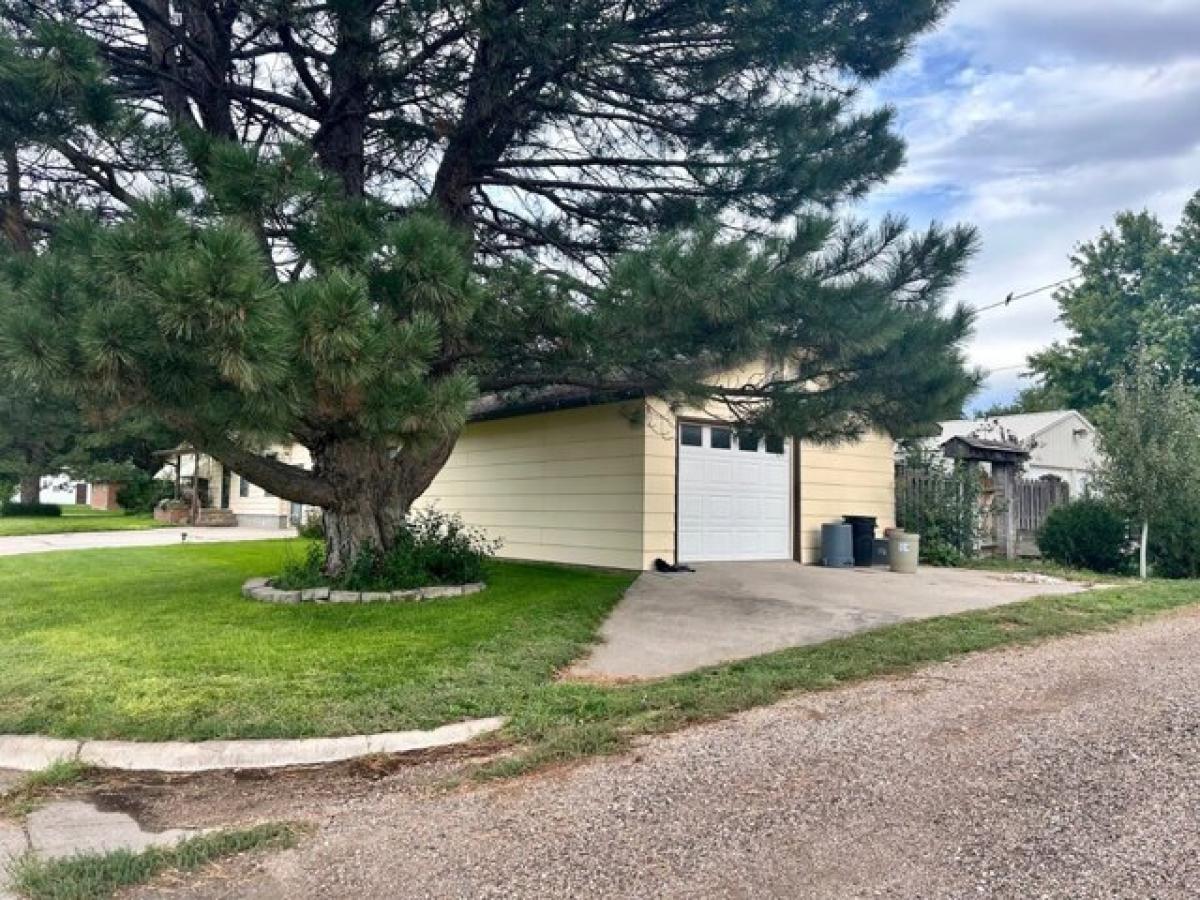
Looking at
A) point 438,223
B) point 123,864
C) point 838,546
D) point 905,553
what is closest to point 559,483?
point 838,546

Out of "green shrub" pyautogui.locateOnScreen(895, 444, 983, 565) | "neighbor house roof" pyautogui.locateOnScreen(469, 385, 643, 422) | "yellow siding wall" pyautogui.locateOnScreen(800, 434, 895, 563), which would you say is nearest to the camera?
"neighbor house roof" pyautogui.locateOnScreen(469, 385, 643, 422)

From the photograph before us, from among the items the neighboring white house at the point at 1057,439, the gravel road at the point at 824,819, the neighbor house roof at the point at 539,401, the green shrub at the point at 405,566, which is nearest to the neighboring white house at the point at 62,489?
the neighbor house roof at the point at 539,401

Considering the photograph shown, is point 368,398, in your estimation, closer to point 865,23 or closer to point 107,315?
point 107,315

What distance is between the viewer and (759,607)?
860cm

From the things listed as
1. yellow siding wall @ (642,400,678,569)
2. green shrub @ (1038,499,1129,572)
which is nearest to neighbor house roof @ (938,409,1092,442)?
green shrub @ (1038,499,1129,572)

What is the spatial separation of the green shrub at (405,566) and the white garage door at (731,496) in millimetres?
3380

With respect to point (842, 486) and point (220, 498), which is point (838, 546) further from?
point (220, 498)

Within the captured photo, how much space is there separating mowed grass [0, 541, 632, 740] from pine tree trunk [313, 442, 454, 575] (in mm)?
1052

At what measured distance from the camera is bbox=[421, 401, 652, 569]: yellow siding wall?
11398 mm

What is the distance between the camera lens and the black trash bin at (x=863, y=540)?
1280 cm

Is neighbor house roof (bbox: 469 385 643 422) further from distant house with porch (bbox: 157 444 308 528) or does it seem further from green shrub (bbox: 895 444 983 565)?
distant house with porch (bbox: 157 444 308 528)

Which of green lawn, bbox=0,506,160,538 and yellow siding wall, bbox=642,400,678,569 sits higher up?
yellow siding wall, bbox=642,400,678,569

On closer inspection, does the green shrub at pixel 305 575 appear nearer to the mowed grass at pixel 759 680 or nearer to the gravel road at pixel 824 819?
the mowed grass at pixel 759 680

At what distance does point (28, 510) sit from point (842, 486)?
87.3 feet
